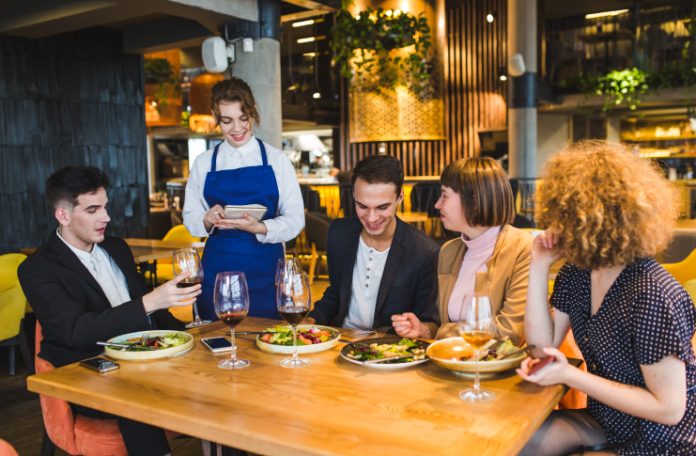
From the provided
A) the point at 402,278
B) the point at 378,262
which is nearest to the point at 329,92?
the point at 378,262

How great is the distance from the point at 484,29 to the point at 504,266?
1267cm

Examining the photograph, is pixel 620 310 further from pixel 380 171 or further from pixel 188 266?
pixel 188 266

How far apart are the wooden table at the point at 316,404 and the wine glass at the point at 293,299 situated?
0.05 m

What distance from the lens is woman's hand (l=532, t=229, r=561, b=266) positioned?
5.98 feet

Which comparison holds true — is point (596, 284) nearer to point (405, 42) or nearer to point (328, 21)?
point (405, 42)

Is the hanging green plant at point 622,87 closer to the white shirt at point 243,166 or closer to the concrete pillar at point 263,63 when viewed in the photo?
the concrete pillar at point 263,63

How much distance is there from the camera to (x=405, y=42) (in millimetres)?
11734

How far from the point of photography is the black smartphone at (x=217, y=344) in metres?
2.05

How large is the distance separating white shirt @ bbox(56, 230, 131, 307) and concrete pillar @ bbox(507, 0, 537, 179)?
9.89m

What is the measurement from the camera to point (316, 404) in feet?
5.13

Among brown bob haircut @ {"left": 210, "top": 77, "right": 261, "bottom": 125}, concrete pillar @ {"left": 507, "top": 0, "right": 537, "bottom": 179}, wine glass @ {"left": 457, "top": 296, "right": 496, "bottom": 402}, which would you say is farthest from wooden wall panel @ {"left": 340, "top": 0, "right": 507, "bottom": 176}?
wine glass @ {"left": 457, "top": 296, "right": 496, "bottom": 402}

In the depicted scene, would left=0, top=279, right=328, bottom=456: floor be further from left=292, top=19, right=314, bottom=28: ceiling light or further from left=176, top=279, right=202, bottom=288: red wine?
left=292, top=19, right=314, bottom=28: ceiling light

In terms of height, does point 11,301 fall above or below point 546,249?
below

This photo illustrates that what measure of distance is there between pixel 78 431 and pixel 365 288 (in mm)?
1160
